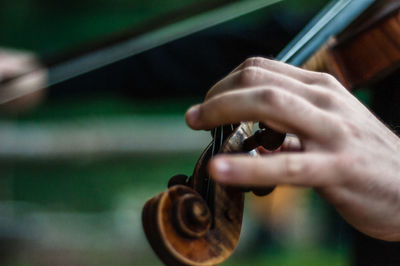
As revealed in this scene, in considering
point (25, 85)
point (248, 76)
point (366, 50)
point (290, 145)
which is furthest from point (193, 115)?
point (25, 85)

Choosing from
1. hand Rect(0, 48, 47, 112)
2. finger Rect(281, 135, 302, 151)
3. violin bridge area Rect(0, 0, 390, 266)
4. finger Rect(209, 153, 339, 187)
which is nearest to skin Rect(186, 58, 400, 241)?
finger Rect(209, 153, 339, 187)

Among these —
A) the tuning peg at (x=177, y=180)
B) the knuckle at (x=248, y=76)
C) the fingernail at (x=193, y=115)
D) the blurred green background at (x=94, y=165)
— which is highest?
the blurred green background at (x=94, y=165)

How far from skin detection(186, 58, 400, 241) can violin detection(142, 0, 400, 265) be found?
48 mm

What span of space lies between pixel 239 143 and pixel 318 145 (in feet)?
0.35

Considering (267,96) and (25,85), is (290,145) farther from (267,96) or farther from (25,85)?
(25,85)

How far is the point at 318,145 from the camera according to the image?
0.24m

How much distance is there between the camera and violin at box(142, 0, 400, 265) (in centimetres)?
26

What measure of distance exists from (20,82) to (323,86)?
63 cm

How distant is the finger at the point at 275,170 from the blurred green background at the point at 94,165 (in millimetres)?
1811

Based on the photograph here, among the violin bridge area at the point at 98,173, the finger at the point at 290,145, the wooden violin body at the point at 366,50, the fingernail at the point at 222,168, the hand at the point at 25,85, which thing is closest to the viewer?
the fingernail at the point at 222,168

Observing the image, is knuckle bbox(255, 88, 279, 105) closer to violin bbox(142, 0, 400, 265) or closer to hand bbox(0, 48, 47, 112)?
violin bbox(142, 0, 400, 265)

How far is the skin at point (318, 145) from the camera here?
0.22m

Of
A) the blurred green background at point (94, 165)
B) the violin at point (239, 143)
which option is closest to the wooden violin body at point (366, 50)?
the violin at point (239, 143)

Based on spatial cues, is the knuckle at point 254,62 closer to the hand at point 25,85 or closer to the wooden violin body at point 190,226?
the wooden violin body at point 190,226
